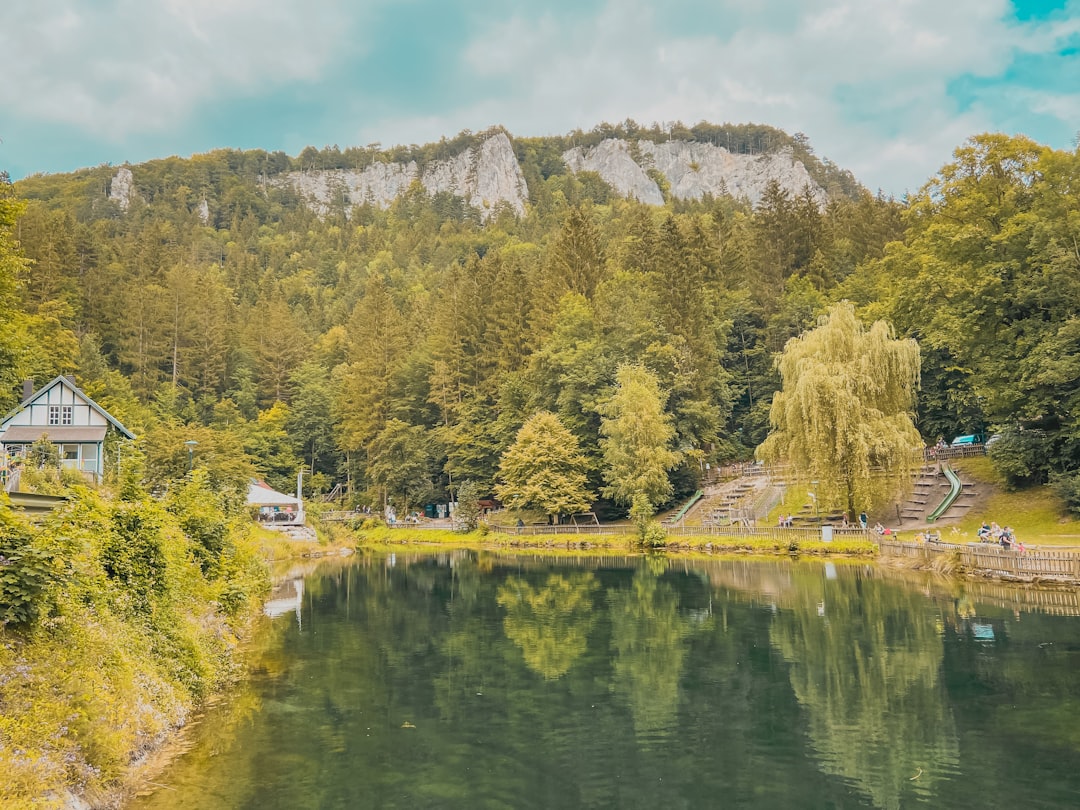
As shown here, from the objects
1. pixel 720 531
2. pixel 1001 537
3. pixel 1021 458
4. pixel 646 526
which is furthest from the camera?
pixel 646 526

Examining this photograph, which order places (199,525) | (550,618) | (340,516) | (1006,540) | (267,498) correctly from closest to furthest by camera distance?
(199,525), (550,618), (1006,540), (267,498), (340,516)

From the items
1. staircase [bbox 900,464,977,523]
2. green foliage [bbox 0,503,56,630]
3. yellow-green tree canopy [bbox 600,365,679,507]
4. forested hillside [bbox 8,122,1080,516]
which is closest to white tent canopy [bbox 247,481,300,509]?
forested hillside [bbox 8,122,1080,516]

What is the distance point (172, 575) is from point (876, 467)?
121ft

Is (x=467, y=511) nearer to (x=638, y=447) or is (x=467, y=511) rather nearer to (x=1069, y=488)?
(x=638, y=447)

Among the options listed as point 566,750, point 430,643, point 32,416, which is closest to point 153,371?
point 32,416

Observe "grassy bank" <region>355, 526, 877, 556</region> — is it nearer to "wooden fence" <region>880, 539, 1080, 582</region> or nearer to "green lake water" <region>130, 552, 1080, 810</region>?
"wooden fence" <region>880, 539, 1080, 582</region>

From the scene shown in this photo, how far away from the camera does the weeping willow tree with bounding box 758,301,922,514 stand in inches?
1604

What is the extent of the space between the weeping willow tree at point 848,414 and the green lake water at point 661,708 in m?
14.0

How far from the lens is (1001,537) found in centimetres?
3111

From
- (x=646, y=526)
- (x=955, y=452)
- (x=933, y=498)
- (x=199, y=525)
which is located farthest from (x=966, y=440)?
(x=199, y=525)

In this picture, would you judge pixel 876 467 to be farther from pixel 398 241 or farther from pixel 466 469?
pixel 398 241

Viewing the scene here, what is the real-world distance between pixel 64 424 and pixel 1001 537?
53.1 meters

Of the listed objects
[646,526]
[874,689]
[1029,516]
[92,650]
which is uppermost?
[92,650]

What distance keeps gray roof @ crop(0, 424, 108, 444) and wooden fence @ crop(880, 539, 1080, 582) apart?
4806 centimetres
